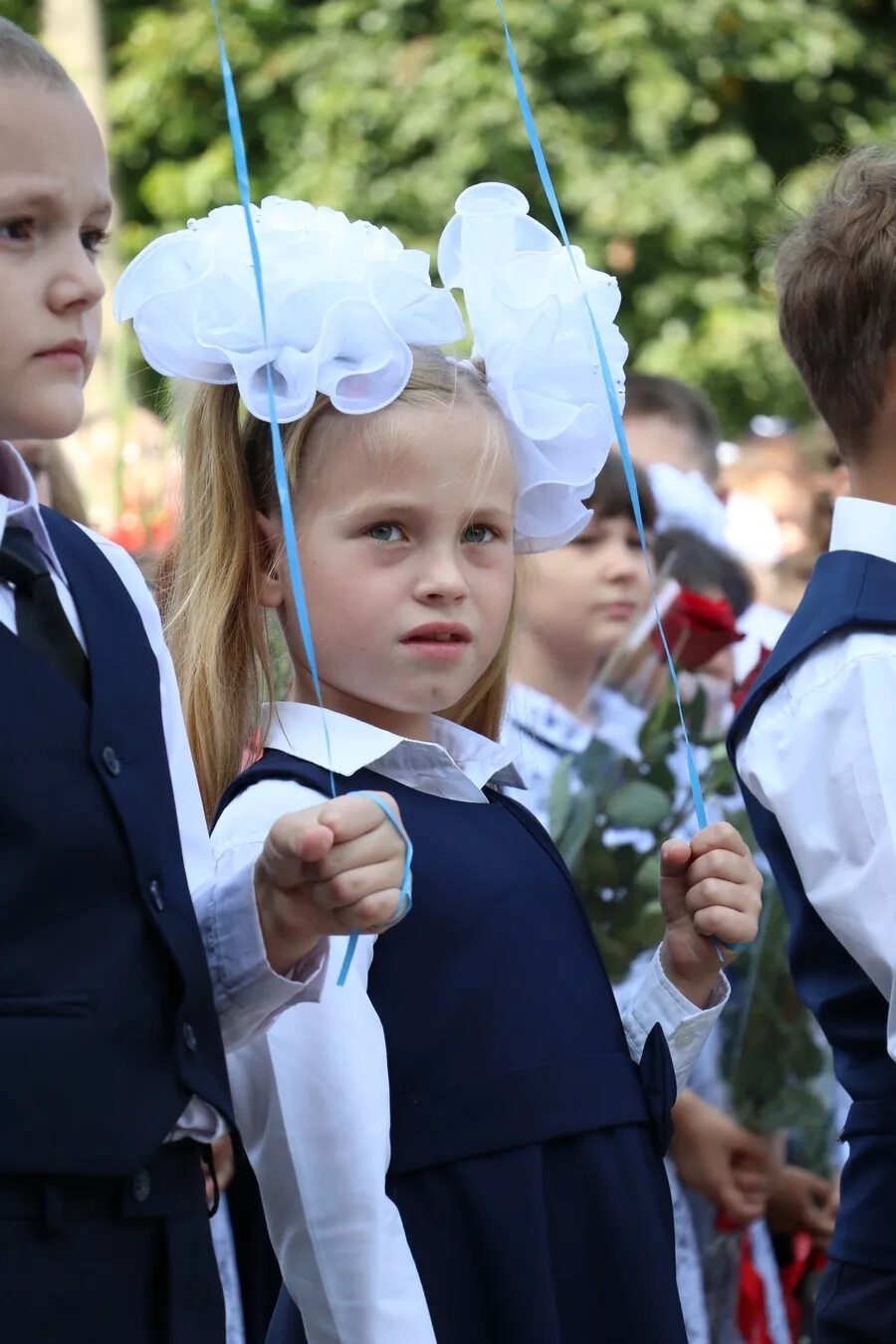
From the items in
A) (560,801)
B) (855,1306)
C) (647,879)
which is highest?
(560,801)

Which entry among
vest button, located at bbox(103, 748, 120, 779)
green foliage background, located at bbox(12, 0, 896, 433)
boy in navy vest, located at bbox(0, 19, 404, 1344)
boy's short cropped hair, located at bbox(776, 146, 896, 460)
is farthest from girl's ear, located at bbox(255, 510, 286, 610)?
green foliage background, located at bbox(12, 0, 896, 433)

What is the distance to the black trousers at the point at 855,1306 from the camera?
7.59 ft

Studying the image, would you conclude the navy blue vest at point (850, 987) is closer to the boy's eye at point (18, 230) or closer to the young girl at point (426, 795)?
the young girl at point (426, 795)

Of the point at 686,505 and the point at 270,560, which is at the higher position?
the point at 270,560

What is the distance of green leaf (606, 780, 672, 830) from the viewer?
10.5 feet

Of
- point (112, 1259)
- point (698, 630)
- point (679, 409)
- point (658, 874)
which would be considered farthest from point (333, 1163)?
point (679, 409)

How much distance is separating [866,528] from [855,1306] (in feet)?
3.25

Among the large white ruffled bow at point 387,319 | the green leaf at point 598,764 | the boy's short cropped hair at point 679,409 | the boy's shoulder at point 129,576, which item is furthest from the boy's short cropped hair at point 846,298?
the boy's short cropped hair at point 679,409

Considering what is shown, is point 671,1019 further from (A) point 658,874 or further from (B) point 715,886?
(A) point 658,874

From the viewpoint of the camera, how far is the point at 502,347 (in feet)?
7.80

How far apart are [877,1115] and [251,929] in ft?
3.08

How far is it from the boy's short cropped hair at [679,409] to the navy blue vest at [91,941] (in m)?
3.19

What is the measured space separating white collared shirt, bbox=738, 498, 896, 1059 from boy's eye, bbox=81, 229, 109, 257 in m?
1.06

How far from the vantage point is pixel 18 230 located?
66.7 inches
